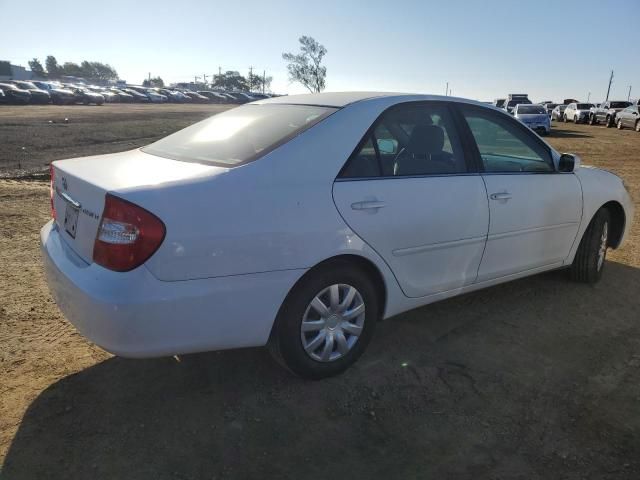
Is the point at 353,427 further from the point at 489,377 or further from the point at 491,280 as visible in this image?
the point at 491,280

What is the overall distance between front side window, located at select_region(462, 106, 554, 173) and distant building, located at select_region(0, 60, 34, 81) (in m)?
94.2

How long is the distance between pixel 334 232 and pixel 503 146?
189 cm

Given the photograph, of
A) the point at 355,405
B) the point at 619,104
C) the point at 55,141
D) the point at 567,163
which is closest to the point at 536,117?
the point at 619,104

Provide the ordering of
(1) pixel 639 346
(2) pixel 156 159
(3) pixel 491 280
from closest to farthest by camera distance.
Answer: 1. (2) pixel 156 159
2. (1) pixel 639 346
3. (3) pixel 491 280

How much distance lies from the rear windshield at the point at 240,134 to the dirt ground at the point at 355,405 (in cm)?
125

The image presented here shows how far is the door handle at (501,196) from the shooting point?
354 centimetres

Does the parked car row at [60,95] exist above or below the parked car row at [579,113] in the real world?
below

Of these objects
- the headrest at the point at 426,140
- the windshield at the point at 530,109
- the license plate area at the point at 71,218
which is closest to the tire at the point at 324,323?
the headrest at the point at 426,140

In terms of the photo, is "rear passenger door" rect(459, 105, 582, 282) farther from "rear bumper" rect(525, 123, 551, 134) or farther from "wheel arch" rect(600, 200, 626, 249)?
"rear bumper" rect(525, 123, 551, 134)

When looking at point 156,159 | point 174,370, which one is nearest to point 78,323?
point 174,370

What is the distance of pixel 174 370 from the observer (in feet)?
10.2

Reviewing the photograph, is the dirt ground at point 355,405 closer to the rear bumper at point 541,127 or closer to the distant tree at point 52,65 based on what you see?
the rear bumper at point 541,127

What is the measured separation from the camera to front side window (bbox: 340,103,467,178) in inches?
119

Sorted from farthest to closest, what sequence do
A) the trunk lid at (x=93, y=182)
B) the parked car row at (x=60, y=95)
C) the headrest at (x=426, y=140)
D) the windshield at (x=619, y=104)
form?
the parked car row at (x=60, y=95), the windshield at (x=619, y=104), the headrest at (x=426, y=140), the trunk lid at (x=93, y=182)
